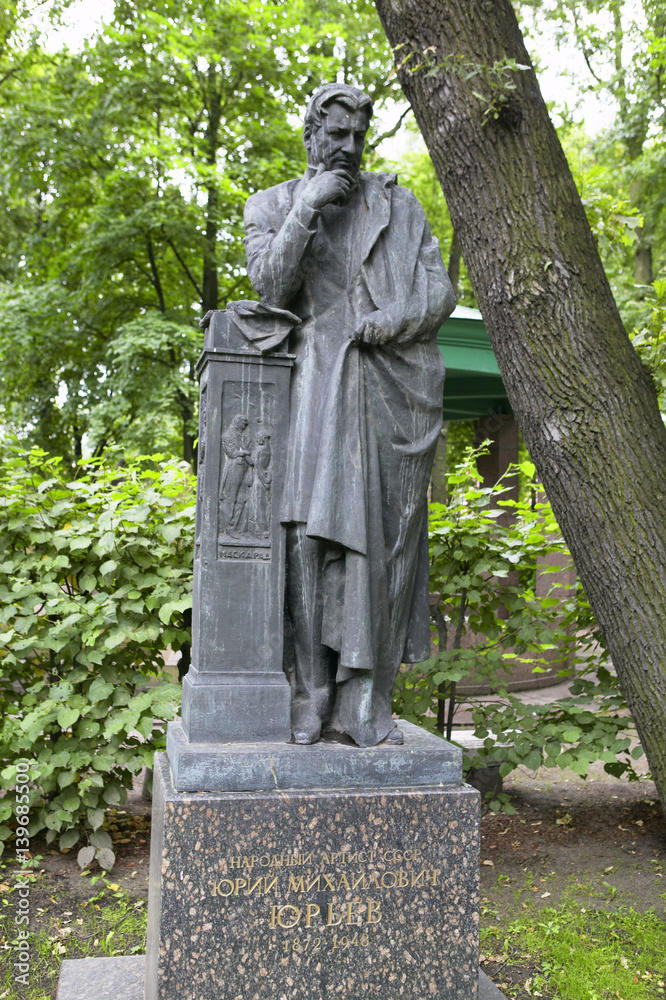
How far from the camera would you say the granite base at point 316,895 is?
2656mm

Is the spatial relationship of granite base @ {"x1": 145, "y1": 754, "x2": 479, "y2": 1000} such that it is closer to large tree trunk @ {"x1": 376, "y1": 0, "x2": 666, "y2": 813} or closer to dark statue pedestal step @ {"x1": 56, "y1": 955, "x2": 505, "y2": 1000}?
dark statue pedestal step @ {"x1": 56, "y1": 955, "x2": 505, "y2": 1000}

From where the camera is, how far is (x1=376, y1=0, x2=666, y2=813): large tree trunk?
4.55 m

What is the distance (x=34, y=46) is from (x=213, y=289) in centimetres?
502

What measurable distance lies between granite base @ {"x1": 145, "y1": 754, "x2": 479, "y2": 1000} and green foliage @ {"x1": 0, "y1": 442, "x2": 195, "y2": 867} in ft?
6.76

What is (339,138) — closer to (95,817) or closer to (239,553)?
(239,553)

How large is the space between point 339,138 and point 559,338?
1890 mm

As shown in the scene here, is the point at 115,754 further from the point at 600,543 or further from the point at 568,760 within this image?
the point at 600,543

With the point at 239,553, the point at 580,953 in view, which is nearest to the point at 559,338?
the point at 239,553

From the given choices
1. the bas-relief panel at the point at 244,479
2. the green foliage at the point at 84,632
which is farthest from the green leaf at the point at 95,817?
the bas-relief panel at the point at 244,479

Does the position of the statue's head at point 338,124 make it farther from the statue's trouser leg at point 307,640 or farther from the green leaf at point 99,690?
the green leaf at point 99,690

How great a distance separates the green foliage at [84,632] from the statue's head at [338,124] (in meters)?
2.50

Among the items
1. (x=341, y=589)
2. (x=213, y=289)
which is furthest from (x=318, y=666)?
(x=213, y=289)

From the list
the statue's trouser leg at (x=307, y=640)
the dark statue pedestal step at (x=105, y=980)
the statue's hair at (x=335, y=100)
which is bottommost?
the dark statue pedestal step at (x=105, y=980)

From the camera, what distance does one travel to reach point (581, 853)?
206 inches
